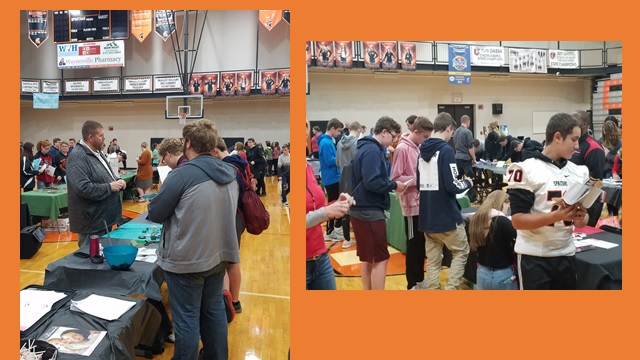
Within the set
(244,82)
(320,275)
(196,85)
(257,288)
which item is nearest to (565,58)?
(320,275)

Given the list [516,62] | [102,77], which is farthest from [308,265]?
[102,77]

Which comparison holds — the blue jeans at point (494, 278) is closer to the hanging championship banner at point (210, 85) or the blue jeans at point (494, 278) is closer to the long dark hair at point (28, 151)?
the long dark hair at point (28, 151)

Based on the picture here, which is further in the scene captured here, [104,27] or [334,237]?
[104,27]

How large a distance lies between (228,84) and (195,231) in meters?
10.2

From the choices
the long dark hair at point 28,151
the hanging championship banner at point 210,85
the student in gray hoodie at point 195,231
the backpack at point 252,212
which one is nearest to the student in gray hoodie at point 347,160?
the backpack at point 252,212

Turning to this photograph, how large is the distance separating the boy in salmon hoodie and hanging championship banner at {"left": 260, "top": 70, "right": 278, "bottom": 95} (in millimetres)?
9228

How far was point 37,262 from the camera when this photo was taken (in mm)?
4203

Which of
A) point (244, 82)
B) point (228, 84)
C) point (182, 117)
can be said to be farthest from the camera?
point (244, 82)

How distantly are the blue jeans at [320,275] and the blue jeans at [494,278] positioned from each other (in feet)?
2.72

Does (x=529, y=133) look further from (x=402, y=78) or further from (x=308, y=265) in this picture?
(x=308, y=265)

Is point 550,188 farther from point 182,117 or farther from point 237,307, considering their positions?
point 182,117

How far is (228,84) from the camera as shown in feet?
37.7

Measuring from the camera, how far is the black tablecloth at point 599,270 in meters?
1.77

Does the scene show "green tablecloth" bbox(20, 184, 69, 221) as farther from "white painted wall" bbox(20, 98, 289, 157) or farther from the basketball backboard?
the basketball backboard
